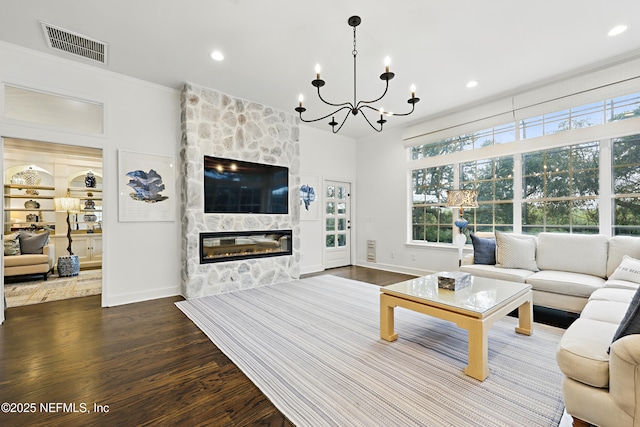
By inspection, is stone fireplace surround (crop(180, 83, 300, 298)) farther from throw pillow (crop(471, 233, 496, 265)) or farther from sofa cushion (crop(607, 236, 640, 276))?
sofa cushion (crop(607, 236, 640, 276))

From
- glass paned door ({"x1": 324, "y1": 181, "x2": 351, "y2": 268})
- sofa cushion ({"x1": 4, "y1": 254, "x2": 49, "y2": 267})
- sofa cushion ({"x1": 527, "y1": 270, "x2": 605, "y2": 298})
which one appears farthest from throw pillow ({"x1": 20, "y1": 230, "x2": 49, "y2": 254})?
sofa cushion ({"x1": 527, "y1": 270, "x2": 605, "y2": 298})

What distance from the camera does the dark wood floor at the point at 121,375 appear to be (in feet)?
5.31

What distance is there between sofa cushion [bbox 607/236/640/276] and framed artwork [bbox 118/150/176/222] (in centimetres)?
540

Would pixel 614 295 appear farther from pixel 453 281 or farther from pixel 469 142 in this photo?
pixel 469 142

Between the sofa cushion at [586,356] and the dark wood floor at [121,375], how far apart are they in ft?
4.87

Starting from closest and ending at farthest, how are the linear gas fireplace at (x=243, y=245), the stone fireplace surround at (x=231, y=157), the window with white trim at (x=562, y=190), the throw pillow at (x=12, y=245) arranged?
the window with white trim at (x=562, y=190) → the stone fireplace surround at (x=231, y=157) → the linear gas fireplace at (x=243, y=245) → the throw pillow at (x=12, y=245)

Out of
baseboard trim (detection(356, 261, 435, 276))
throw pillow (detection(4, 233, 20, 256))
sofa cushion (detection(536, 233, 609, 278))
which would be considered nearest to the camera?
sofa cushion (detection(536, 233, 609, 278))

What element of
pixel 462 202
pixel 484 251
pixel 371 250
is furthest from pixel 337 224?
pixel 484 251

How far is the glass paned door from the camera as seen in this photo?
6.14 meters

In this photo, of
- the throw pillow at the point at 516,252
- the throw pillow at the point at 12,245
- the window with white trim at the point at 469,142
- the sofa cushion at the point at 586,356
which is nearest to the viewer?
the sofa cushion at the point at 586,356

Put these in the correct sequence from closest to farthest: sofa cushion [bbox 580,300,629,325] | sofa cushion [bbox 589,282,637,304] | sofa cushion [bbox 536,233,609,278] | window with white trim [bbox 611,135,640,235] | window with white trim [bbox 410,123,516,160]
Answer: sofa cushion [bbox 580,300,629,325]
sofa cushion [bbox 589,282,637,304]
sofa cushion [bbox 536,233,609,278]
window with white trim [bbox 611,135,640,235]
window with white trim [bbox 410,123,516,160]

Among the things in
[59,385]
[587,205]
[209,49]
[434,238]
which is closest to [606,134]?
[587,205]

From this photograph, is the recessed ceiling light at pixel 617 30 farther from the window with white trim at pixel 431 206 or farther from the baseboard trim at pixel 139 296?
the baseboard trim at pixel 139 296

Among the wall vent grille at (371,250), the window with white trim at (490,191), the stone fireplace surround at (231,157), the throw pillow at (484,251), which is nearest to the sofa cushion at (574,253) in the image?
the throw pillow at (484,251)
